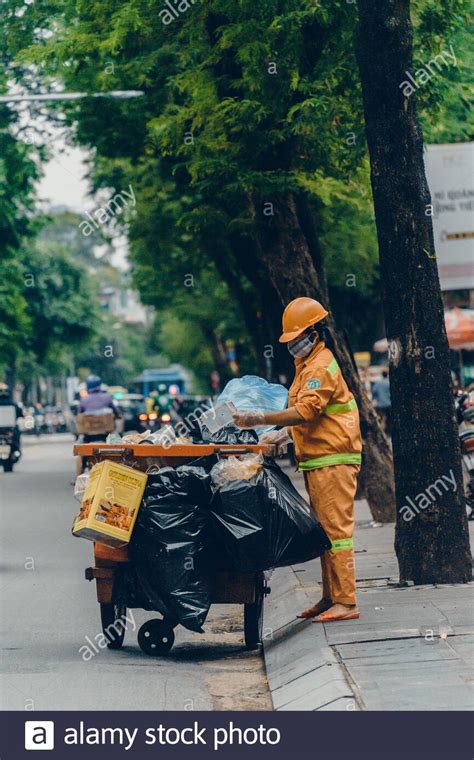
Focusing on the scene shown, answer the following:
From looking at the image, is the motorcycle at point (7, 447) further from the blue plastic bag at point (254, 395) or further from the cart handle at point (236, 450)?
the cart handle at point (236, 450)

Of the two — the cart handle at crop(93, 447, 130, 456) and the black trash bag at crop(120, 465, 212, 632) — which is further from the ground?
the cart handle at crop(93, 447, 130, 456)

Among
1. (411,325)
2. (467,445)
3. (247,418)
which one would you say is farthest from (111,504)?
(467,445)

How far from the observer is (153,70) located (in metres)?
20.1

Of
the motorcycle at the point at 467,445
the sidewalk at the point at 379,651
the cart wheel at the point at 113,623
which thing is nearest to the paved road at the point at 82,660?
the cart wheel at the point at 113,623

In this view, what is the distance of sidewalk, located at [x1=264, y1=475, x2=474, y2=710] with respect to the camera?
22.0 ft

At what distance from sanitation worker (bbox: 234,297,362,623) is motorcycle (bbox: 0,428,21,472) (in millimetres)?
21882

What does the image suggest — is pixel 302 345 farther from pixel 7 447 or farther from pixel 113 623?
pixel 7 447

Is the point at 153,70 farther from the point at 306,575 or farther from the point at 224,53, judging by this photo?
the point at 306,575

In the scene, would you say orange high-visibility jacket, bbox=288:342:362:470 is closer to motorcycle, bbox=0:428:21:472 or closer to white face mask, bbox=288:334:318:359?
white face mask, bbox=288:334:318:359

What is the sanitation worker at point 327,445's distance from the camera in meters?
8.77

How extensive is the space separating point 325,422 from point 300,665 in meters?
1.62

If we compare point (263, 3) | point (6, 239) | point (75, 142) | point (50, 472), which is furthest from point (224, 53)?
point (6, 239)

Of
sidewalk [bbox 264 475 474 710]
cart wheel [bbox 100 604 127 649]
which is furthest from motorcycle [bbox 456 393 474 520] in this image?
cart wheel [bbox 100 604 127 649]

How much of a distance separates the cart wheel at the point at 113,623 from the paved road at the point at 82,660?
0.07 meters
